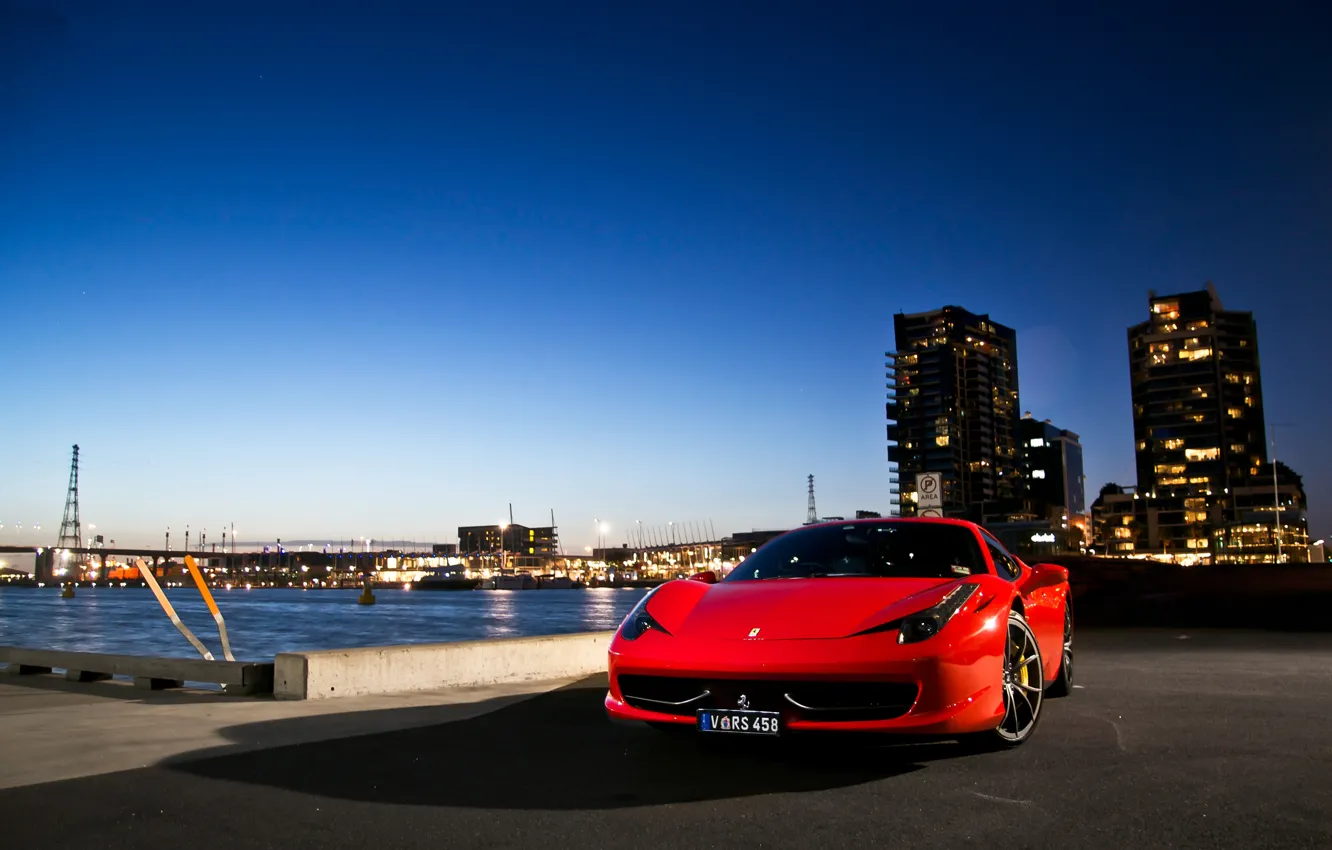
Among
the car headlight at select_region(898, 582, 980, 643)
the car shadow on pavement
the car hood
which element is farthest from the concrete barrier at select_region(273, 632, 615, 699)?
the car headlight at select_region(898, 582, 980, 643)

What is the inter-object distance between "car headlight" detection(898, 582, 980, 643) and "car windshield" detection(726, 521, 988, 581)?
2.63 feet

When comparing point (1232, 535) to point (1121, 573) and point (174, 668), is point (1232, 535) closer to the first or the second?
point (1121, 573)

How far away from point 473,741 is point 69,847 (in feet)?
9.19

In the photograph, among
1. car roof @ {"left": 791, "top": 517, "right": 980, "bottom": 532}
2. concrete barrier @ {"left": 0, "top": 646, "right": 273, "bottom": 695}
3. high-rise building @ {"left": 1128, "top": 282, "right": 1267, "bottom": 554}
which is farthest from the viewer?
high-rise building @ {"left": 1128, "top": 282, "right": 1267, "bottom": 554}

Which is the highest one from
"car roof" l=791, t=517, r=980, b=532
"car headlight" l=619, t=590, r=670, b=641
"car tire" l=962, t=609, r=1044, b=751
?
"car roof" l=791, t=517, r=980, b=532

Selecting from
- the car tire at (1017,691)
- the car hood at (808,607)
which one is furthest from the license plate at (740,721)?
the car tire at (1017,691)

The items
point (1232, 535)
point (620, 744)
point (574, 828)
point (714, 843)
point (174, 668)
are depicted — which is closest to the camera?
point (714, 843)

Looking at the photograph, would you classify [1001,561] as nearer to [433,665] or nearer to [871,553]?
[871,553]

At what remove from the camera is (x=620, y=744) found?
611cm

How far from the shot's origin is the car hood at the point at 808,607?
5039mm

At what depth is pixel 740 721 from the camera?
486cm

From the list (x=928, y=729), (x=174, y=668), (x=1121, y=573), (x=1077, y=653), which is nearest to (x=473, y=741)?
(x=928, y=729)

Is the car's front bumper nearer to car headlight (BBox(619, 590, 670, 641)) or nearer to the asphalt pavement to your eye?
the asphalt pavement

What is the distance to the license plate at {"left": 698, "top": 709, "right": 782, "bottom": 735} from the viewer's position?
15.8 ft
